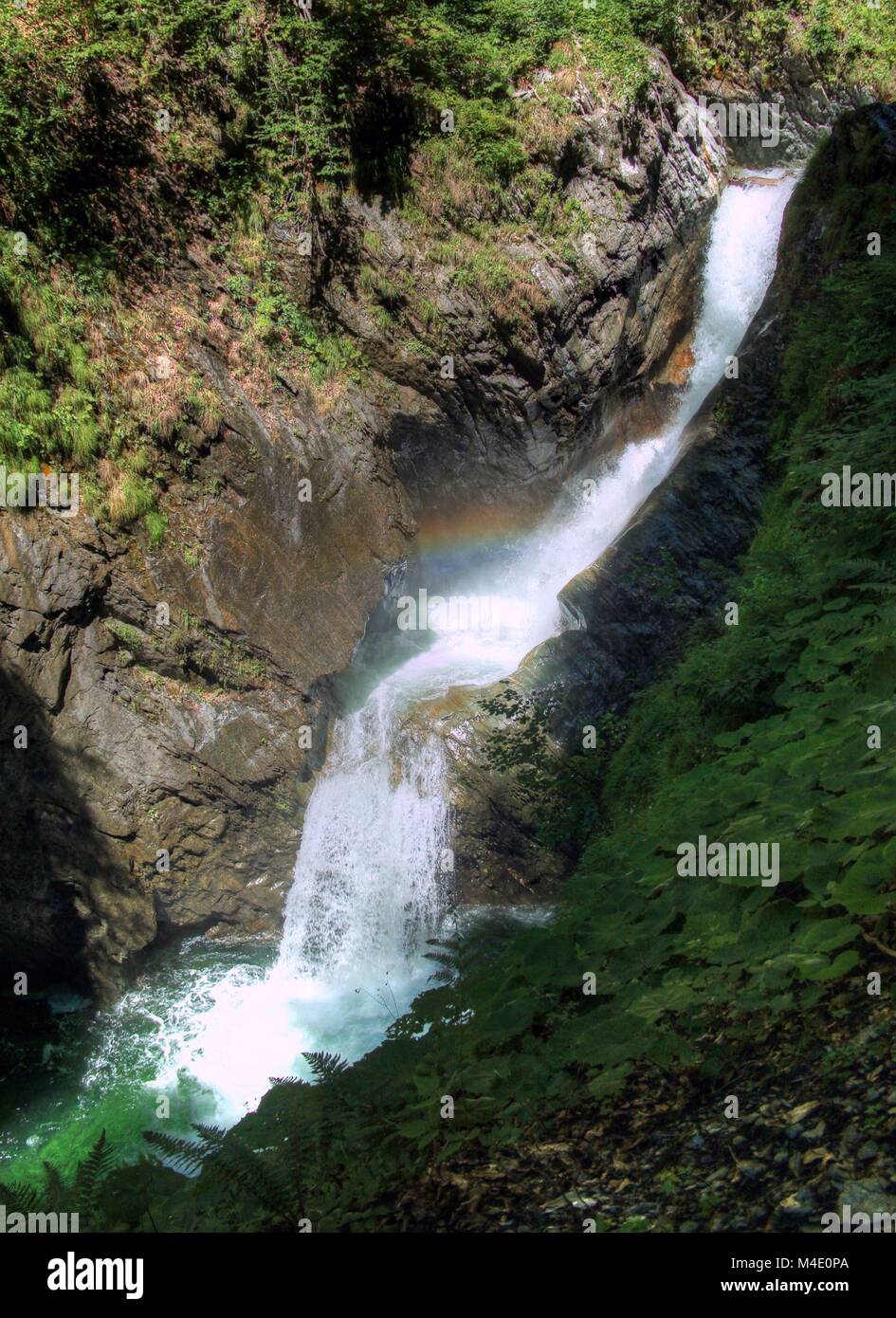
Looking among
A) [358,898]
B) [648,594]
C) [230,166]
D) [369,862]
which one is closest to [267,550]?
[369,862]

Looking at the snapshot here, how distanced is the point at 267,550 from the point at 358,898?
502cm

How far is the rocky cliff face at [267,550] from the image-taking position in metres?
10.6

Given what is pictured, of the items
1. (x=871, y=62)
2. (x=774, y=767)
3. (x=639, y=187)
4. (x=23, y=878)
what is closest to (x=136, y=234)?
(x=639, y=187)

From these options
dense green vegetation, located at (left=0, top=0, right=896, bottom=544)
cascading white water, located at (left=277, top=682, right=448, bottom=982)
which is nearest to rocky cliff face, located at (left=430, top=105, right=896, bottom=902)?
cascading white water, located at (left=277, top=682, right=448, bottom=982)

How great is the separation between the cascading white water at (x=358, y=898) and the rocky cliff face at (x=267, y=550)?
1.81ft

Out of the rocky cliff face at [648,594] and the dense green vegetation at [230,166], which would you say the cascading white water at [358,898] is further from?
the dense green vegetation at [230,166]

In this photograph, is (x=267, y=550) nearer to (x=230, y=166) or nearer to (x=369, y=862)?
(x=369, y=862)

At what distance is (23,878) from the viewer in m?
10.5

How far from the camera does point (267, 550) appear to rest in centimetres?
1208

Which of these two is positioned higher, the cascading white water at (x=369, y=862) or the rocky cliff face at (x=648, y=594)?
the rocky cliff face at (x=648, y=594)

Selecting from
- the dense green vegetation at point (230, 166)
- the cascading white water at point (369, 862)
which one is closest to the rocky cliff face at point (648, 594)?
the cascading white water at point (369, 862)

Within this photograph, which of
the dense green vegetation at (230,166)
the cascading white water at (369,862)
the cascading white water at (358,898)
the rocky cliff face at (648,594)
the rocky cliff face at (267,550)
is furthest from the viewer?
the cascading white water at (369,862)

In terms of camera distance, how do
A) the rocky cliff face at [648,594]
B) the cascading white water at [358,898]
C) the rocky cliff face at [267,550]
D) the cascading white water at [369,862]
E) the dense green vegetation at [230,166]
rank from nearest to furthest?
the cascading white water at [358,898]
the rocky cliff face at [267,550]
the rocky cliff face at [648,594]
the dense green vegetation at [230,166]
the cascading white water at [369,862]
